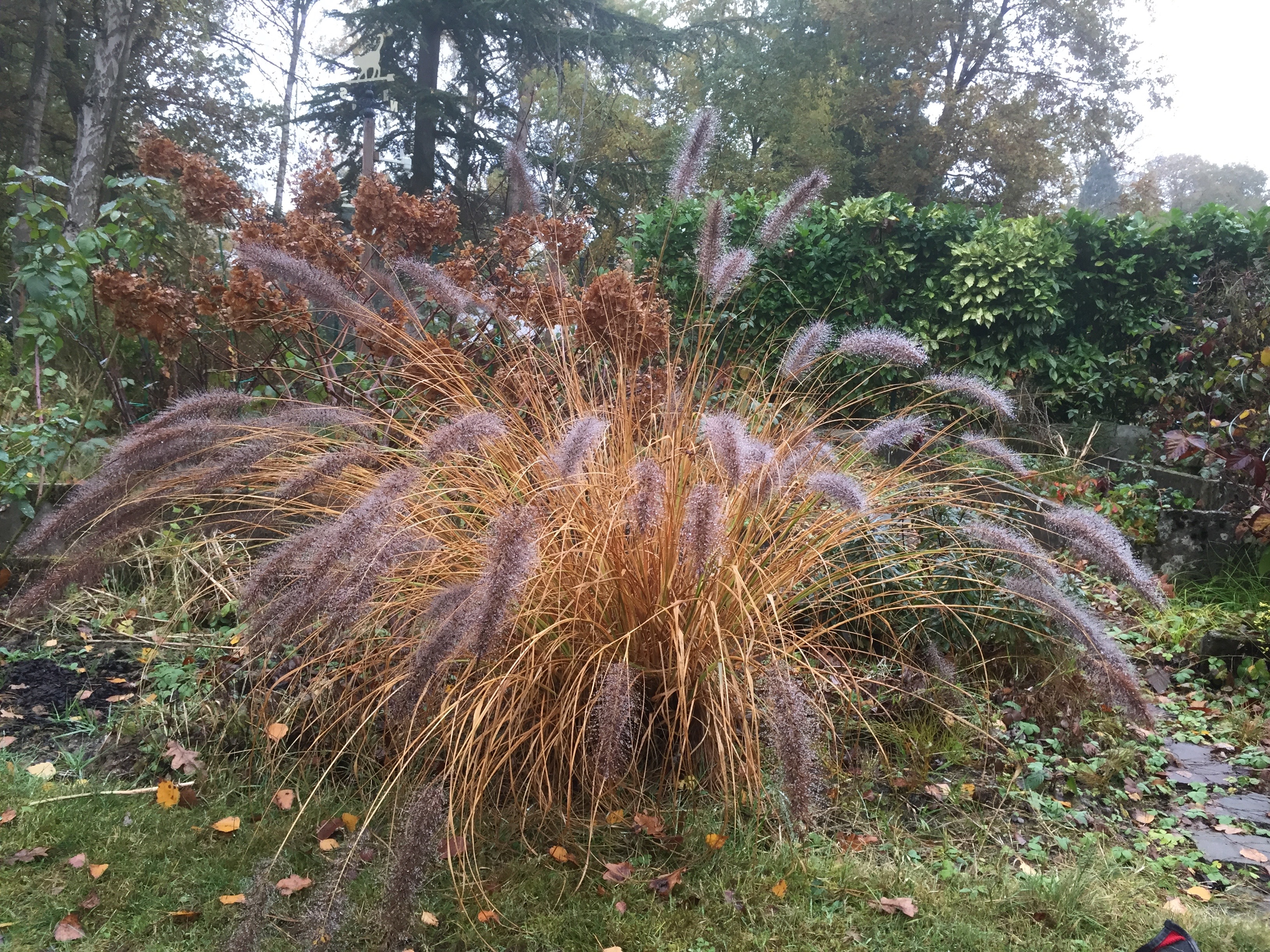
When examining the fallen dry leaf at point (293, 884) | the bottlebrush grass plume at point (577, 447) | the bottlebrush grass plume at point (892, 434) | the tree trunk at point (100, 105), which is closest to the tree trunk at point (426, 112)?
the tree trunk at point (100, 105)

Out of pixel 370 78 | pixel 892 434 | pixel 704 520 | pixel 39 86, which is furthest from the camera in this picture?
pixel 39 86

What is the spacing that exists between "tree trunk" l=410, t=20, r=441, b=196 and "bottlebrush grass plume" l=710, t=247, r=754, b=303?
437 inches

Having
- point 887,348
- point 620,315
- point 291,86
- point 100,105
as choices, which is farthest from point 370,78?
point 291,86

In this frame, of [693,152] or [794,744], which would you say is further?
[693,152]

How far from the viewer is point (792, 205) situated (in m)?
2.65

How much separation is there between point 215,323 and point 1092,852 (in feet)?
15.5

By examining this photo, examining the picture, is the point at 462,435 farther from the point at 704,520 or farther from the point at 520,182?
the point at 520,182

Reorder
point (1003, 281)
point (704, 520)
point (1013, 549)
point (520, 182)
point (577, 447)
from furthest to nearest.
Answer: point (1003, 281) < point (520, 182) < point (1013, 549) < point (577, 447) < point (704, 520)

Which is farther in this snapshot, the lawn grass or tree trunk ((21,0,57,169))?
tree trunk ((21,0,57,169))

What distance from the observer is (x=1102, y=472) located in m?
5.14

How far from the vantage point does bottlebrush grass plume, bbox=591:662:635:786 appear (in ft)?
4.73

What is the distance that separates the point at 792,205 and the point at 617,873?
2.02 m

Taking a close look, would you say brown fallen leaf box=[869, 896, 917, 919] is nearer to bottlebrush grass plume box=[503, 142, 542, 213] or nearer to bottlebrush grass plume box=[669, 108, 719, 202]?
bottlebrush grass plume box=[669, 108, 719, 202]

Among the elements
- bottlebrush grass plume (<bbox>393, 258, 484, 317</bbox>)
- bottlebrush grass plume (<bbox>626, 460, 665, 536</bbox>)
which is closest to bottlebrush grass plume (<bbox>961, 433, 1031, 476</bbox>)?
bottlebrush grass plume (<bbox>626, 460, 665, 536</bbox>)
